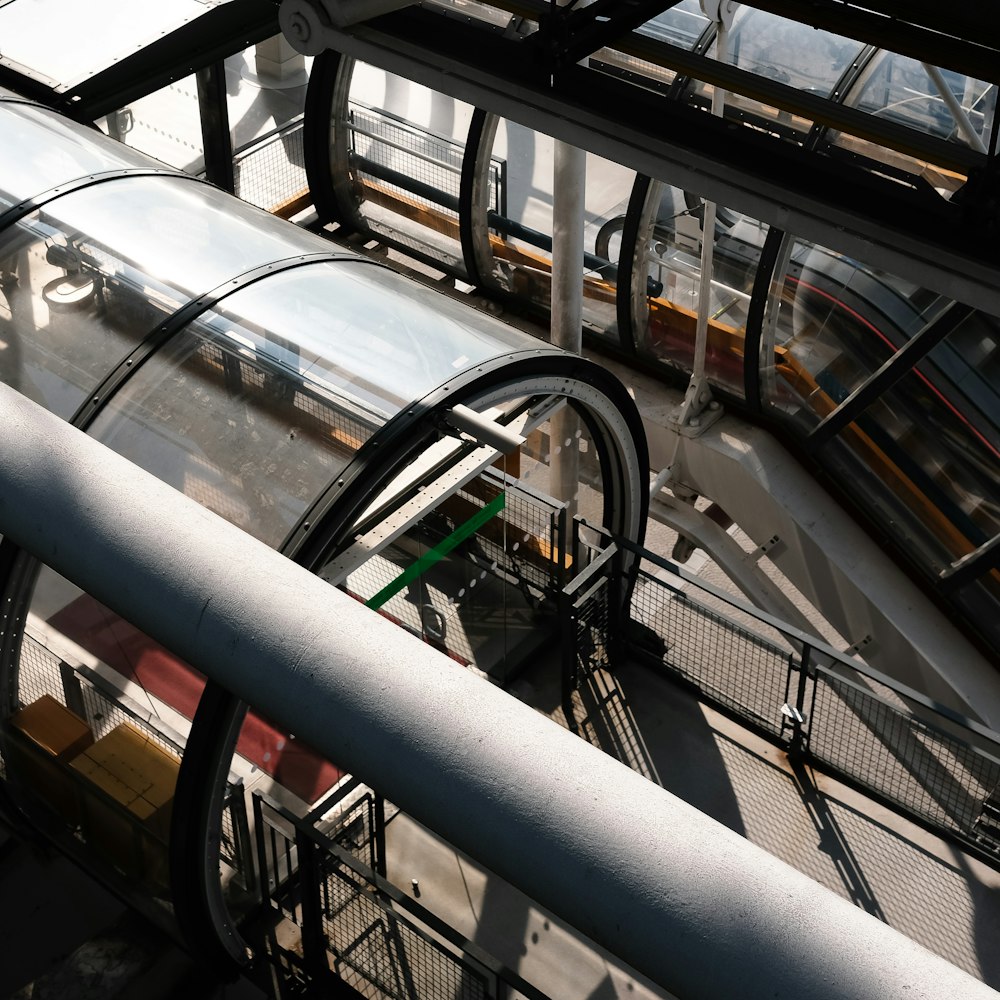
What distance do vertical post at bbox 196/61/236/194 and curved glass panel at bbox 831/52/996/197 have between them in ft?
16.1

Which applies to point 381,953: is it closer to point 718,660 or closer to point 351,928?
point 351,928

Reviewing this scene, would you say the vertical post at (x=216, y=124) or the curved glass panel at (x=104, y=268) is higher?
the curved glass panel at (x=104, y=268)

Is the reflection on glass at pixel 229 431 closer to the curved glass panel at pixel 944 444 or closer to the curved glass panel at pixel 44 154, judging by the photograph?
the curved glass panel at pixel 44 154

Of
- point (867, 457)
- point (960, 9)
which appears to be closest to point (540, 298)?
point (867, 457)

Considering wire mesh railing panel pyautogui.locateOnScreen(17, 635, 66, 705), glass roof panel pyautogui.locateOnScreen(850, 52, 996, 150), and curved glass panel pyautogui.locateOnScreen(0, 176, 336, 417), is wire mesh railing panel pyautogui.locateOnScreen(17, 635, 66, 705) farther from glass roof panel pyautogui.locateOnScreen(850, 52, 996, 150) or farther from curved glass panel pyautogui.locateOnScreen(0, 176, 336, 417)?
glass roof panel pyautogui.locateOnScreen(850, 52, 996, 150)

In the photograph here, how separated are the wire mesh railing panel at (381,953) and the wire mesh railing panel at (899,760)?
2819mm

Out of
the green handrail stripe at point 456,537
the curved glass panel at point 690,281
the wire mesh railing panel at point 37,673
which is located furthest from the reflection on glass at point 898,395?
the wire mesh railing panel at point 37,673

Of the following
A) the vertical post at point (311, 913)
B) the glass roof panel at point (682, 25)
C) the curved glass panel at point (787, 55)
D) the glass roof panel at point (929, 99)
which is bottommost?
the vertical post at point (311, 913)

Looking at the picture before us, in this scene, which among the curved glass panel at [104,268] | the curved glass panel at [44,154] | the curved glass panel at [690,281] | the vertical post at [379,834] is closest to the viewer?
the curved glass panel at [104,268]

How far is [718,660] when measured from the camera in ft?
30.1

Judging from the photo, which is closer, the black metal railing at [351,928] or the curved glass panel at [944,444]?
the black metal railing at [351,928]

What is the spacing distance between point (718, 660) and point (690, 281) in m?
3.21

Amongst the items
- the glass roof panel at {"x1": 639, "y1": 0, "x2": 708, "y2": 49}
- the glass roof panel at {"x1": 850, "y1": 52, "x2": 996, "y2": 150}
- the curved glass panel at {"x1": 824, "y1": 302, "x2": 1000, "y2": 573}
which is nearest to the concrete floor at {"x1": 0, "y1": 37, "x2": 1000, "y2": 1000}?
the curved glass panel at {"x1": 824, "y1": 302, "x2": 1000, "y2": 573}

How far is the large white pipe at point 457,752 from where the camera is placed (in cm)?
317
